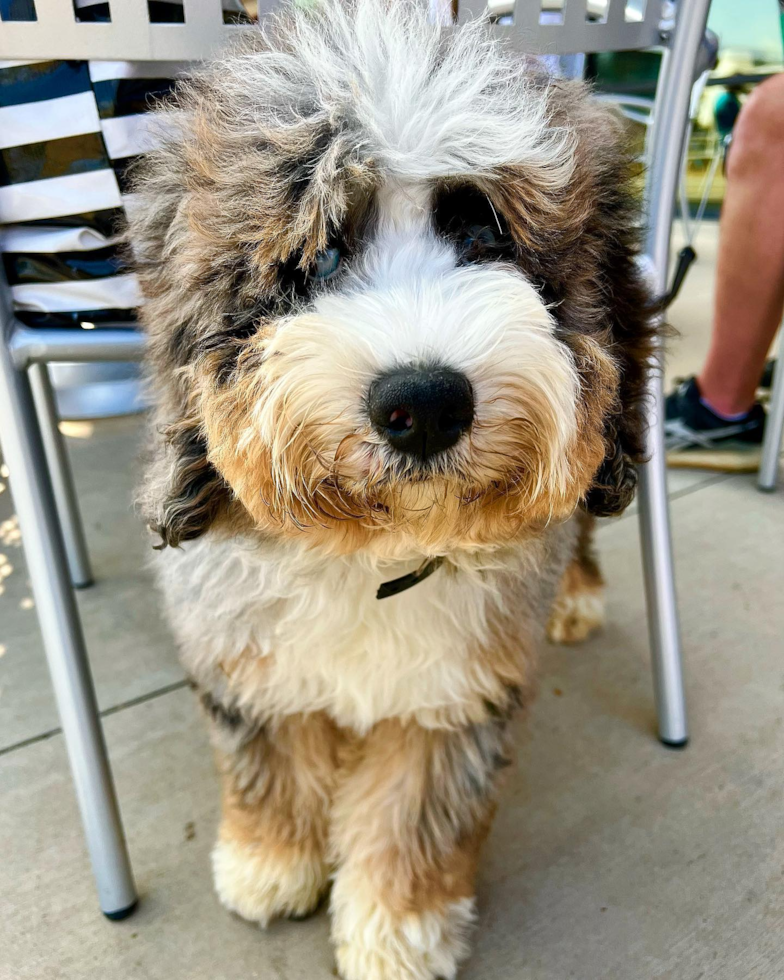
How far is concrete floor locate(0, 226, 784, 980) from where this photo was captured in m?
1.31

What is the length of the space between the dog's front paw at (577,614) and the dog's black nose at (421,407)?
1.20m

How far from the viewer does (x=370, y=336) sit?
87cm

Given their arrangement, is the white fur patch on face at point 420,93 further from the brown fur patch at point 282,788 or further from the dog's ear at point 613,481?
the brown fur patch at point 282,788

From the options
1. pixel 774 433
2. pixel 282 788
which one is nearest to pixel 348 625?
pixel 282 788

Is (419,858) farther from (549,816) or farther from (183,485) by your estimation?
(183,485)

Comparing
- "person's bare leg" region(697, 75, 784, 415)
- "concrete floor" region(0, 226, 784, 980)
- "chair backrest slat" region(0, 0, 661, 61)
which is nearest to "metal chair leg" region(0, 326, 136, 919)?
"concrete floor" region(0, 226, 784, 980)

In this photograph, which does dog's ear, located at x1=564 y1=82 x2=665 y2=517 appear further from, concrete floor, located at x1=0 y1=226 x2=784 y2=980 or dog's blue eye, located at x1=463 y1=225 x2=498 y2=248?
concrete floor, located at x1=0 y1=226 x2=784 y2=980

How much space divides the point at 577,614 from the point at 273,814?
0.92 meters

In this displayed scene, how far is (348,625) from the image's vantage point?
3.86 feet

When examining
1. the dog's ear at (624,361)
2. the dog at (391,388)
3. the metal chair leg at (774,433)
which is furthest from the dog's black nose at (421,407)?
the metal chair leg at (774,433)

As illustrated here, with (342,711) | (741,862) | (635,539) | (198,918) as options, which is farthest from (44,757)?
(635,539)

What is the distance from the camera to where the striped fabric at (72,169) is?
1.06m

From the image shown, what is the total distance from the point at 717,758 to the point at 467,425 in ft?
3.94

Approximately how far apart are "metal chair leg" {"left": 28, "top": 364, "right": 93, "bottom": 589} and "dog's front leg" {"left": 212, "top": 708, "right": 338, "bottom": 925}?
627mm
